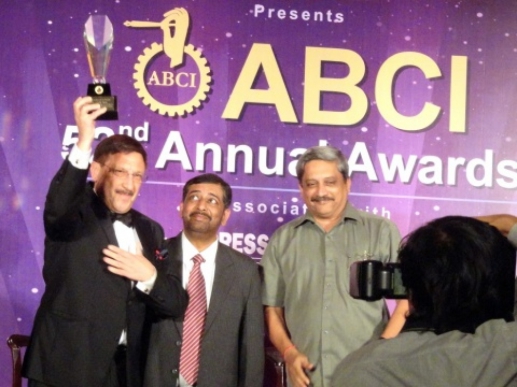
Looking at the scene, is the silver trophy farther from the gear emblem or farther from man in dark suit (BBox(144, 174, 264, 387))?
the gear emblem

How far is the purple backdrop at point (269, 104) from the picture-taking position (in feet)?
14.4

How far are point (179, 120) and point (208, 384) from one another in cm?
150

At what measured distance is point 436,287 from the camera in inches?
64.2

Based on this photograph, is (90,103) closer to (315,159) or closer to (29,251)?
(315,159)

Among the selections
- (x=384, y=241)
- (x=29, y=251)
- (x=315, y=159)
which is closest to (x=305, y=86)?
(x=315, y=159)

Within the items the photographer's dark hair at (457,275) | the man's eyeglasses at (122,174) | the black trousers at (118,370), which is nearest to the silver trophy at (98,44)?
the man's eyeglasses at (122,174)

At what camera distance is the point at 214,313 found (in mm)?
3646

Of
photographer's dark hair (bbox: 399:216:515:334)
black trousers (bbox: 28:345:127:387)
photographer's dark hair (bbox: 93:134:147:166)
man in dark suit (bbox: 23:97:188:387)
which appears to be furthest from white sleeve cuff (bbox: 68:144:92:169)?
photographer's dark hair (bbox: 399:216:515:334)

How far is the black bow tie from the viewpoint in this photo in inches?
130

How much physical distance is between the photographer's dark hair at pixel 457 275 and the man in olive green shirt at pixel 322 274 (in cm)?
196

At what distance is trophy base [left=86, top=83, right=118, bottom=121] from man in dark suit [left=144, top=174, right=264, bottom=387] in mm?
697

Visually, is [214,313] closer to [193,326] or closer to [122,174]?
[193,326]

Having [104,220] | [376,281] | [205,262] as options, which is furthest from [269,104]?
[376,281]

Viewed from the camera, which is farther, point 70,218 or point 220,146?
point 220,146
